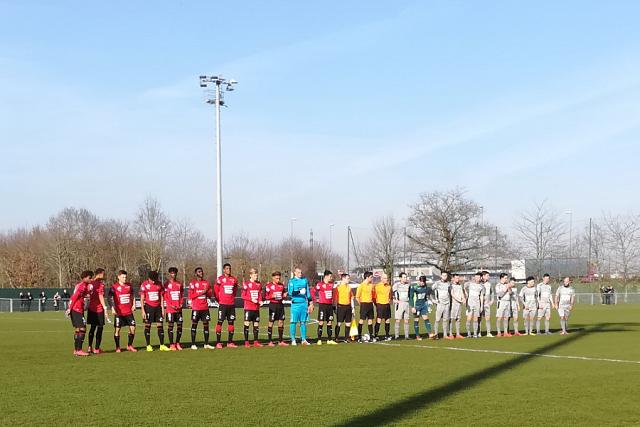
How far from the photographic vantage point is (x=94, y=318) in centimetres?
1873

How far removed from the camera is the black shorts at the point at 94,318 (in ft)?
61.4

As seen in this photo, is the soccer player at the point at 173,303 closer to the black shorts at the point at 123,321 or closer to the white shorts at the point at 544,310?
the black shorts at the point at 123,321

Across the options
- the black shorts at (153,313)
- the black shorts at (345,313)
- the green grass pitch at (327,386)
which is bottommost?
the green grass pitch at (327,386)

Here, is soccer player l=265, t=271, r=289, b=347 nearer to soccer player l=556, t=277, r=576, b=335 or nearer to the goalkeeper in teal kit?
the goalkeeper in teal kit

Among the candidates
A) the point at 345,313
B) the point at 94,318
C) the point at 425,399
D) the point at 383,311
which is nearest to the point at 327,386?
the point at 425,399

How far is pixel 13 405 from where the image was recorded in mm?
10477

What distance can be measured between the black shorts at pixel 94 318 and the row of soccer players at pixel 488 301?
1047 cm

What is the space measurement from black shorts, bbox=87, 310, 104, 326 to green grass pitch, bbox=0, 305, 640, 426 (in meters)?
0.92

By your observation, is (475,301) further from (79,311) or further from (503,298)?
(79,311)

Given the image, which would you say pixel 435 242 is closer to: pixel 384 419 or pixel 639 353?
pixel 639 353

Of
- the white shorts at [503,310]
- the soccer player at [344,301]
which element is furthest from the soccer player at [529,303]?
the soccer player at [344,301]

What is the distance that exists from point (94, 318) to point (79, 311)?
1.69 feet

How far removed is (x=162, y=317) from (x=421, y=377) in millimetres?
8763

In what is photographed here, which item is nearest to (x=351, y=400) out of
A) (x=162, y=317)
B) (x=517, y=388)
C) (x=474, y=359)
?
(x=517, y=388)
